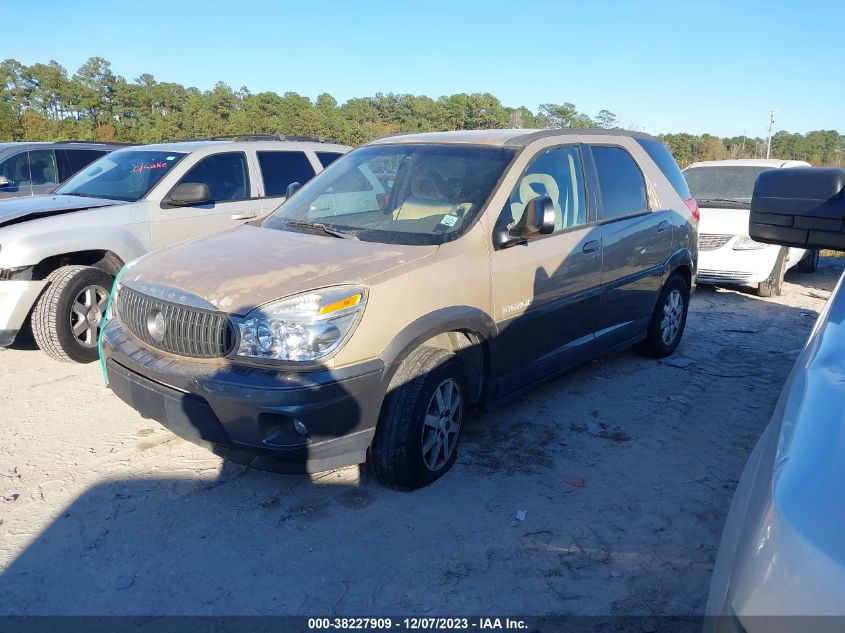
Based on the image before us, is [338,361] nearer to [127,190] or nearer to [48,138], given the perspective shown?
[127,190]

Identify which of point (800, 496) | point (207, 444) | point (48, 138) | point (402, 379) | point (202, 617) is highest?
point (48, 138)

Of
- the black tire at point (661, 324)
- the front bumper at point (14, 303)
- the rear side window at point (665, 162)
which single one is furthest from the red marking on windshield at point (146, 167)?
the black tire at point (661, 324)

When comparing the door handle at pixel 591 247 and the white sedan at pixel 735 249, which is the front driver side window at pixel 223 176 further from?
the white sedan at pixel 735 249

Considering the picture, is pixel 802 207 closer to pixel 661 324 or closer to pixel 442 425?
pixel 442 425

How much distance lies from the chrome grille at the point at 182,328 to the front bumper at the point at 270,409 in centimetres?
7

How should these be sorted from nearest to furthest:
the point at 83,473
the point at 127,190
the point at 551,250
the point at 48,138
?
the point at 83,473
the point at 551,250
the point at 127,190
the point at 48,138

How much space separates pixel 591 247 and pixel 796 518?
11.7ft

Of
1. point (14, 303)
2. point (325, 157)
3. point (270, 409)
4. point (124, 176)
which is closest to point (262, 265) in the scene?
point (270, 409)

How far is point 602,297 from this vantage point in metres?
4.70

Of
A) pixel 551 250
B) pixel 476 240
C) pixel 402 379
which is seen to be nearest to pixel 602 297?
pixel 551 250

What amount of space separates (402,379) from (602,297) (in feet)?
6.69

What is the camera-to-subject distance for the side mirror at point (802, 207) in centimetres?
256

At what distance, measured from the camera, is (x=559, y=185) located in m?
4.42

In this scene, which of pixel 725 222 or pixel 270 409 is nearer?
pixel 270 409
